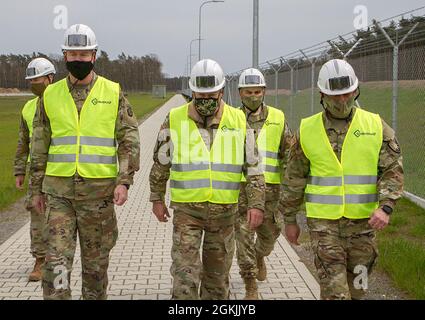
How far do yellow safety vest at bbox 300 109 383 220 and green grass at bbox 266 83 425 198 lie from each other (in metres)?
6.17

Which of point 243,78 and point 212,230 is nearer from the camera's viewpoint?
point 212,230

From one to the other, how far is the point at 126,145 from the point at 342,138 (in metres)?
1.73

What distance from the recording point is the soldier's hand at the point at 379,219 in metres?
4.23

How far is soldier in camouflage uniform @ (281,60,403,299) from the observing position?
14.3 feet

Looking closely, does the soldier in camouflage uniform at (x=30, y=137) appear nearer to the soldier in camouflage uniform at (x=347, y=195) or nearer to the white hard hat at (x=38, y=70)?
the white hard hat at (x=38, y=70)

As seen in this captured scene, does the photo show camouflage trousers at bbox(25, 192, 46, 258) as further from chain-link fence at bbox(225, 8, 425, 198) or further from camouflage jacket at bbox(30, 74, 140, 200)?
chain-link fence at bbox(225, 8, 425, 198)

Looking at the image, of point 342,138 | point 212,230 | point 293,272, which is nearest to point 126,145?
point 212,230

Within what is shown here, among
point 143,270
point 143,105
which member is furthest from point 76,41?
point 143,105

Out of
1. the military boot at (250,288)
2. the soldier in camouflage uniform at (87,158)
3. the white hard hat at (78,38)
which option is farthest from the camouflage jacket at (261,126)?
the white hard hat at (78,38)

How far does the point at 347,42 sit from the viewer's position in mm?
10906

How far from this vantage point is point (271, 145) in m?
6.21

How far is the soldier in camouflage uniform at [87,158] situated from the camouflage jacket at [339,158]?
4.15 ft

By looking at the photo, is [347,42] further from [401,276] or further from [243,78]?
[401,276]
